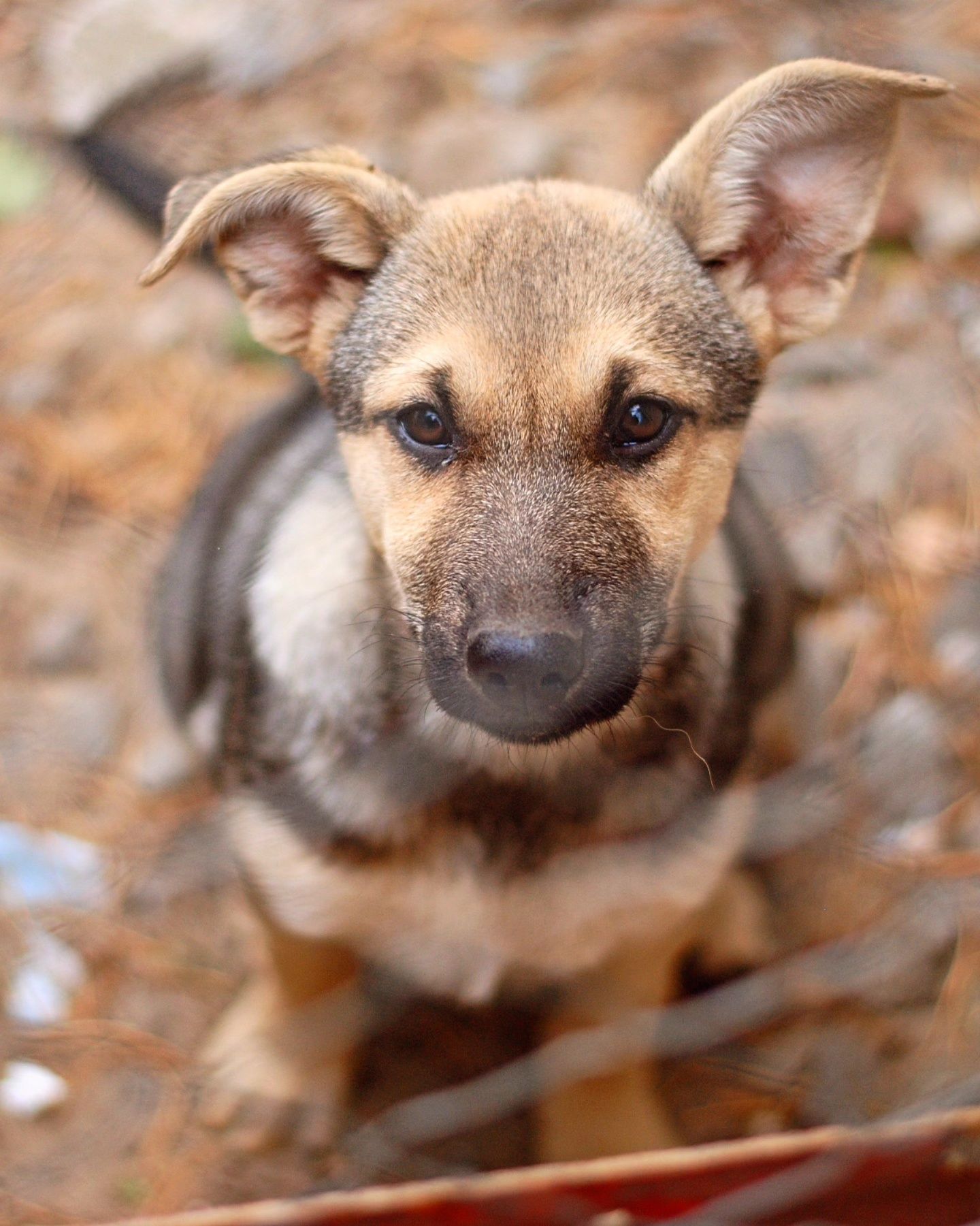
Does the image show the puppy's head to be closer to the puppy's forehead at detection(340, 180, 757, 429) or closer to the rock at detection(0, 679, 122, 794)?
the puppy's forehead at detection(340, 180, 757, 429)

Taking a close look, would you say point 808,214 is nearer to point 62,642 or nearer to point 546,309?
point 546,309

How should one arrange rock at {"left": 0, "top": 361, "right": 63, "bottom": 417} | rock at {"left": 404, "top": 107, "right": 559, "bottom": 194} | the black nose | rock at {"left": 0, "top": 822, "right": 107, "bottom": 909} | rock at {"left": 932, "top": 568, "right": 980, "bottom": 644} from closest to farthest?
the black nose → rock at {"left": 0, "top": 822, "right": 107, "bottom": 909} → rock at {"left": 932, "top": 568, "right": 980, "bottom": 644} → rock at {"left": 0, "top": 361, "right": 63, "bottom": 417} → rock at {"left": 404, "top": 107, "right": 559, "bottom": 194}

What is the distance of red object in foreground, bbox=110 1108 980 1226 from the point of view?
2.06 meters

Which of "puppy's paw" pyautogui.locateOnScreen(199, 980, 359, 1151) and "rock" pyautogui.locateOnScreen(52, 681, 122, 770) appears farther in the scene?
"rock" pyautogui.locateOnScreen(52, 681, 122, 770)

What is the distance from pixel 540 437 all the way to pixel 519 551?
0.20 m

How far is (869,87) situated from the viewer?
1.87 meters

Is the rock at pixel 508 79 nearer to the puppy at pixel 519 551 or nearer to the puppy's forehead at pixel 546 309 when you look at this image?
the puppy at pixel 519 551

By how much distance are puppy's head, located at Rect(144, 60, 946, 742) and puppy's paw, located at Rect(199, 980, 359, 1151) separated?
125cm

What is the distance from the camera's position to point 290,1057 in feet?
9.11

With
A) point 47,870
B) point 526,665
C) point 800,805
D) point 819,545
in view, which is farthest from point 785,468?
point 47,870

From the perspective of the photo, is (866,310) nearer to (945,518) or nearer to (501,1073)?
(945,518)

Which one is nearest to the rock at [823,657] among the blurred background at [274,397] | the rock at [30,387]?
the blurred background at [274,397]

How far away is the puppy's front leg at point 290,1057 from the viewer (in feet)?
8.92

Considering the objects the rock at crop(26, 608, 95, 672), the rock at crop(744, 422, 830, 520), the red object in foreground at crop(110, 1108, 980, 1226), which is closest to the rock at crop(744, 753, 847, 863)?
the rock at crop(744, 422, 830, 520)
